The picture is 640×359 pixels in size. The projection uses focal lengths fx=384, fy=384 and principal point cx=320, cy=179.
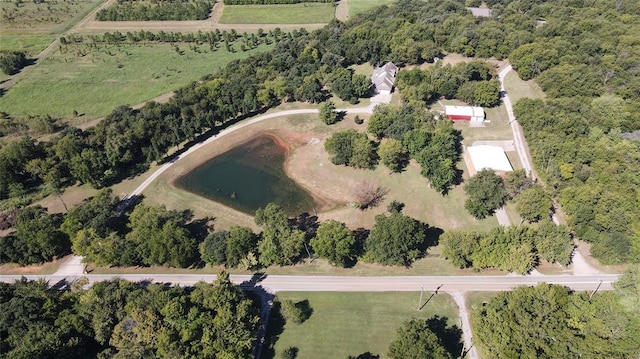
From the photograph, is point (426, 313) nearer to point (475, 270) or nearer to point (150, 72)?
point (475, 270)

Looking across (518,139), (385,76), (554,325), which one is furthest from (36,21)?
(554,325)

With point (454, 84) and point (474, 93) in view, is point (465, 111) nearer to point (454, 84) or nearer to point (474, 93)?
point (474, 93)

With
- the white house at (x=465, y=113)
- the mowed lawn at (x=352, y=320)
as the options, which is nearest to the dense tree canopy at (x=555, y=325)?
the mowed lawn at (x=352, y=320)

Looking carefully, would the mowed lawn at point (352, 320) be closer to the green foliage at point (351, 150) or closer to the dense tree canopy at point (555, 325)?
the dense tree canopy at point (555, 325)

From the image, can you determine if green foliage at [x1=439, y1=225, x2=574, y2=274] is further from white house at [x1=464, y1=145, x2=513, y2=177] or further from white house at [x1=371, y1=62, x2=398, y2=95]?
white house at [x1=371, y1=62, x2=398, y2=95]

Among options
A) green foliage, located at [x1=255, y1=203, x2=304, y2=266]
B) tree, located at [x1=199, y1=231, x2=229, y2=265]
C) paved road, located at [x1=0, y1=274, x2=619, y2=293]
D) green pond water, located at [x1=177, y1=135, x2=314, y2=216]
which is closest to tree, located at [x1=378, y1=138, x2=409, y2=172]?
green pond water, located at [x1=177, y1=135, x2=314, y2=216]
